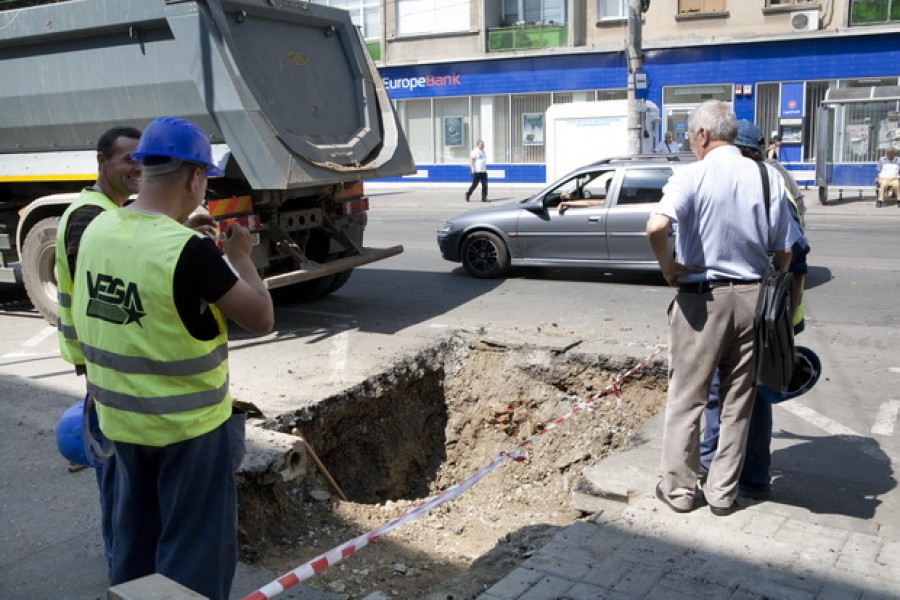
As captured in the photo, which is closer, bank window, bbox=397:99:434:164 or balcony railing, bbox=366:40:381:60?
bank window, bbox=397:99:434:164

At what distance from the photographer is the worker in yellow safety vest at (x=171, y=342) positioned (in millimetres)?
2736

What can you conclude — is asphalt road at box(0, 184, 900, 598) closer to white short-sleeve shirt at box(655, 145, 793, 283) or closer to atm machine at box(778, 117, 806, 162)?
white short-sleeve shirt at box(655, 145, 793, 283)

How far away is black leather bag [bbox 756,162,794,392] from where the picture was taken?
4215mm

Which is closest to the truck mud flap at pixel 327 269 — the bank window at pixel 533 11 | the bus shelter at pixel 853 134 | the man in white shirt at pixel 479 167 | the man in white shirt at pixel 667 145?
the man in white shirt at pixel 479 167

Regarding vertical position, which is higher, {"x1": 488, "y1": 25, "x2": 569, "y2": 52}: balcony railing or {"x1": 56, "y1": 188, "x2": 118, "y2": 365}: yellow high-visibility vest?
{"x1": 488, "y1": 25, "x2": 569, "y2": 52}: balcony railing

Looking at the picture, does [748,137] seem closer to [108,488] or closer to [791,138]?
[108,488]

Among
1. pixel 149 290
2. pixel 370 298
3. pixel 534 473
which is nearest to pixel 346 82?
pixel 370 298

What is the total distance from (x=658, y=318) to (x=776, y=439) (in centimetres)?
366

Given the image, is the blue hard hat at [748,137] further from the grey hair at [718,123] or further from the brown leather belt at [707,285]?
the brown leather belt at [707,285]

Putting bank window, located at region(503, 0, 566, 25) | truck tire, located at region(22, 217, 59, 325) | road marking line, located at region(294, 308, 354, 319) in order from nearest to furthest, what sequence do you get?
truck tire, located at region(22, 217, 59, 325), road marking line, located at region(294, 308, 354, 319), bank window, located at region(503, 0, 566, 25)

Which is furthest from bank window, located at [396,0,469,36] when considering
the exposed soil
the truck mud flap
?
the exposed soil

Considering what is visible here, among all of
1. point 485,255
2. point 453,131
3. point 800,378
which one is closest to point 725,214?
point 800,378

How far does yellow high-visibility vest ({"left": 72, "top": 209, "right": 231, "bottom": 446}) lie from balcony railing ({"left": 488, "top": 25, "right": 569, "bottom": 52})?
2798 cm

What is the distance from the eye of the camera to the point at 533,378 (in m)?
7.63
